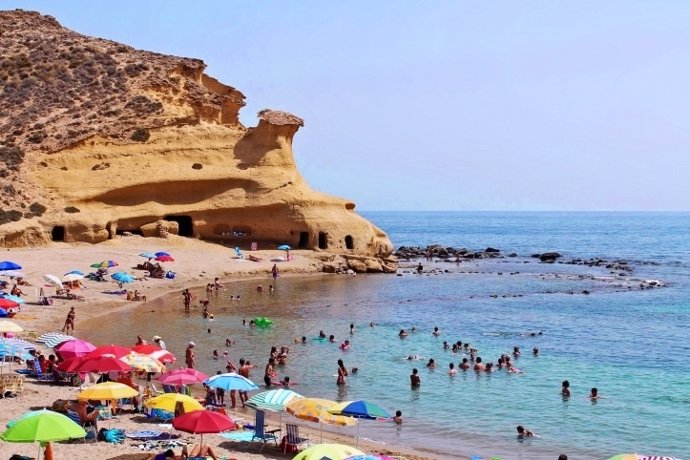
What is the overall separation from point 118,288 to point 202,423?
27515mm

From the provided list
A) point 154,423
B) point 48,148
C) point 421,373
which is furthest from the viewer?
point 48,148

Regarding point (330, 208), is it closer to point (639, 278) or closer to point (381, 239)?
point (381, 239)

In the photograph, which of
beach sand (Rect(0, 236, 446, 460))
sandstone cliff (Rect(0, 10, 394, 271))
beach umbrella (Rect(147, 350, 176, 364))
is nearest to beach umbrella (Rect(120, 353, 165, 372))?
beach umbrella (Rect(147, 350, 176, 364))

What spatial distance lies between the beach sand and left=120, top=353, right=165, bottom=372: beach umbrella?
4.30ft

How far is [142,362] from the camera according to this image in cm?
2053

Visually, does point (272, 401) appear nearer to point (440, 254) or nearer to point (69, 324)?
point (69, 324)

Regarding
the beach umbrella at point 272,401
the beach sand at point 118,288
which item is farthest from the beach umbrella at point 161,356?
the beach umbrella at point 272,401

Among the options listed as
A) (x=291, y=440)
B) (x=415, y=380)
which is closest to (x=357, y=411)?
(x=291, y=440)

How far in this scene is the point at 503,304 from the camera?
4491 centimetres

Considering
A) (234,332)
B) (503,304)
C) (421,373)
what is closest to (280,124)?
(503,304)

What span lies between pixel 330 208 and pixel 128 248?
15.4m

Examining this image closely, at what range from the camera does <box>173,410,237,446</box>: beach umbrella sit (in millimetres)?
15273

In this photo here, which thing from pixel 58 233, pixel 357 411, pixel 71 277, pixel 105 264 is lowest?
pixel 357 411

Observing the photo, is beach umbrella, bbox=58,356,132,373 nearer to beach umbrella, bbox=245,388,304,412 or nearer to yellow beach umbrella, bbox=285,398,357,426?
beach umbrella, bbox=245,388,304,412
